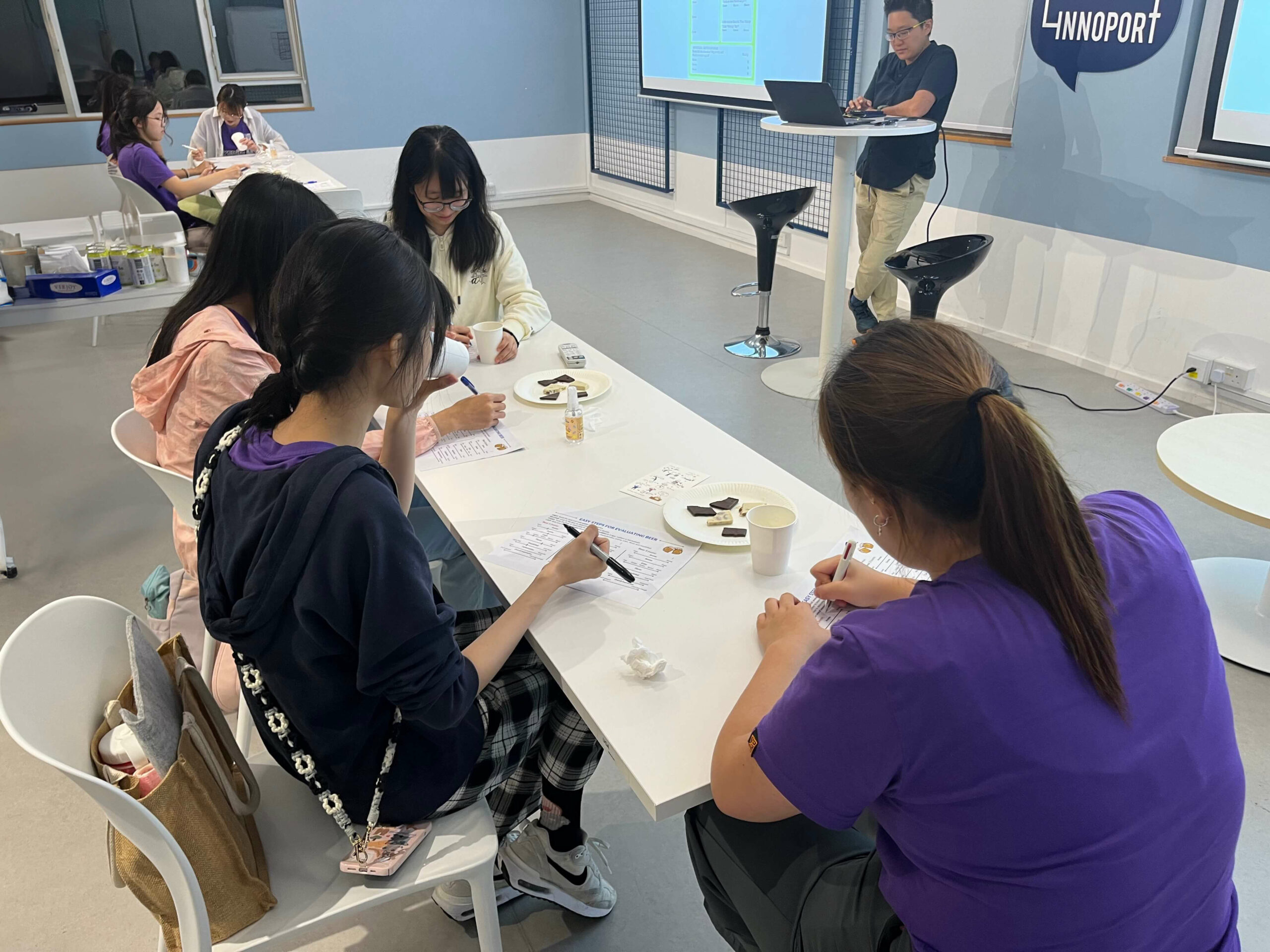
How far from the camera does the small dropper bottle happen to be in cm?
192

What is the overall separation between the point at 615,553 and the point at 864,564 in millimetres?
405

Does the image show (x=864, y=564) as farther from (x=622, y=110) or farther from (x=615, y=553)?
(x=622, y=110)

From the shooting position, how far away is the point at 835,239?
154 inches

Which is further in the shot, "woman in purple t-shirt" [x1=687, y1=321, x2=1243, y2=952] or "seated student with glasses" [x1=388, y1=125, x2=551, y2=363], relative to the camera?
"seated student with glasses" [x1=388, y1=125, x2=551, y2=363]

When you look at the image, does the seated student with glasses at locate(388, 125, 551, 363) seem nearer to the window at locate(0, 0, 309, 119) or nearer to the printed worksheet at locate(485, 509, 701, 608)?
the printed worksheet at locate(485, 509, 701, 608)

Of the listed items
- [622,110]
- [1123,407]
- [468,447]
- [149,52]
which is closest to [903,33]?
[1123,407]

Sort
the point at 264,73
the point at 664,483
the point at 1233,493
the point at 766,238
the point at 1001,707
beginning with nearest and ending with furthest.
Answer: the point at 1001,707 < the point at 664,483 < the point at 1233,493 < the point at 766,238 < the point at 264,73

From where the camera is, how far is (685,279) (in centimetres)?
594

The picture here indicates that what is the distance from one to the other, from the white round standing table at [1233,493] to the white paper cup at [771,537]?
1.22 meters

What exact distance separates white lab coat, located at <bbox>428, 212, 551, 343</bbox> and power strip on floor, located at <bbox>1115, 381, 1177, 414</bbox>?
8.84 ft

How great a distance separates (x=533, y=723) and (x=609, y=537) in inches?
13.1

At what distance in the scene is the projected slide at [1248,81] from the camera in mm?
3268

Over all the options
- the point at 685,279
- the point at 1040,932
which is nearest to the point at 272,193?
the point at 1040,932

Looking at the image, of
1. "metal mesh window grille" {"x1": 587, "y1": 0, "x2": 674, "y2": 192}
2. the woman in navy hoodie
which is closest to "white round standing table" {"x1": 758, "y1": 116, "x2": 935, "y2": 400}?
the woman in navy hoodie
